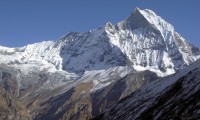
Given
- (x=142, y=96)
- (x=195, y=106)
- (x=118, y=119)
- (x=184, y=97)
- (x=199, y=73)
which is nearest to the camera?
(x=195, y=106)

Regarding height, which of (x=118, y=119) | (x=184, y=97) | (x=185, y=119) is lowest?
(x=185, y=119)

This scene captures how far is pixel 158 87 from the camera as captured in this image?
130 metres

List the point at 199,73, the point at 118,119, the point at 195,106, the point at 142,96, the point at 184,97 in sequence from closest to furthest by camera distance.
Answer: the point at 195,106 → the point at 184,97 → the point at 199,73 → the point at 118,119 → the point at 142,96

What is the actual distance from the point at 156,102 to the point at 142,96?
2496 centimetres

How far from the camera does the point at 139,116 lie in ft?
338

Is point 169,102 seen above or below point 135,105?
below

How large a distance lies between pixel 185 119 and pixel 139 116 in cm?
3246

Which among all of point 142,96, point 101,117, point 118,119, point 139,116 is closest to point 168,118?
point 139,116

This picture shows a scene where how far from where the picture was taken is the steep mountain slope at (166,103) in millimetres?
81188

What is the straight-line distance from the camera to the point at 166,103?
3824 inches

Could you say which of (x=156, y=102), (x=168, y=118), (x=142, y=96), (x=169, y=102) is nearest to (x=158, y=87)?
(x=142, y=96)

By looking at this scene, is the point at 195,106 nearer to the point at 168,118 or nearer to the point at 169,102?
the point at 168,118

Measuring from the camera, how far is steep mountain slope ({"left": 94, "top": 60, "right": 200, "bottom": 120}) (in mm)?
81188

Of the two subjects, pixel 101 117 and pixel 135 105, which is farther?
pixel 101 117
